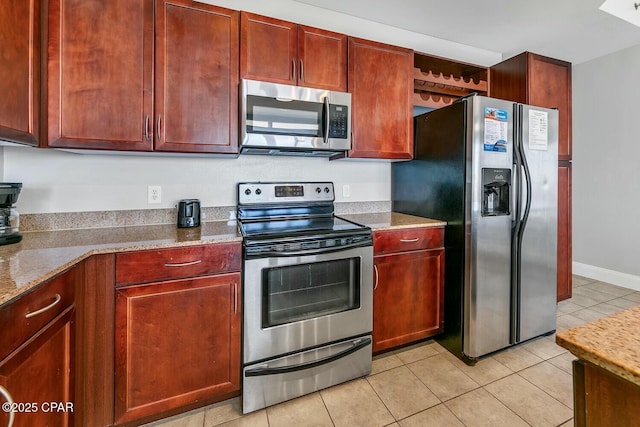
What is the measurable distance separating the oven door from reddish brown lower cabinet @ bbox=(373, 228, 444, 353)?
17 centimetres

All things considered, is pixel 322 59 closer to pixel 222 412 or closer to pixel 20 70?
pixel 20 70

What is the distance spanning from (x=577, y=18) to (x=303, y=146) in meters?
2.72

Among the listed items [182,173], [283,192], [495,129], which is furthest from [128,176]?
[495,129]

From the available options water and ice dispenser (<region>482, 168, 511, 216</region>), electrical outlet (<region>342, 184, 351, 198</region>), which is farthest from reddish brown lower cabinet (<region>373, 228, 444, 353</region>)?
electrical outlet (<region>342, 184, 351, 198</region>)

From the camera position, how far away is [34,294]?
39.0 inches

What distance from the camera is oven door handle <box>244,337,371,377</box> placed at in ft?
5.26

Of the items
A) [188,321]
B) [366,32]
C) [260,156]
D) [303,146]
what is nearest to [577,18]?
[366,32]

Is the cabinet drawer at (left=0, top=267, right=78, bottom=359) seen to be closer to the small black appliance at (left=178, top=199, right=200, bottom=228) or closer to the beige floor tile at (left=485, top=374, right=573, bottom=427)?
the small black appliance at (left=178, top=199, right=200, bottom=228)

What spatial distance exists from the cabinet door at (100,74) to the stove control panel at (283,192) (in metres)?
0.66

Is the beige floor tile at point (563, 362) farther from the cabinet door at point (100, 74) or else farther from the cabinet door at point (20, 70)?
the cabinet door at point (20, 70)

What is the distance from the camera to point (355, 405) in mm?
1675

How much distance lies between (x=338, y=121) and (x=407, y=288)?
1.26m

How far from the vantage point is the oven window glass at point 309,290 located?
1639 mm

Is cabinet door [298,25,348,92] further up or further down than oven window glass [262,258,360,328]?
further up
